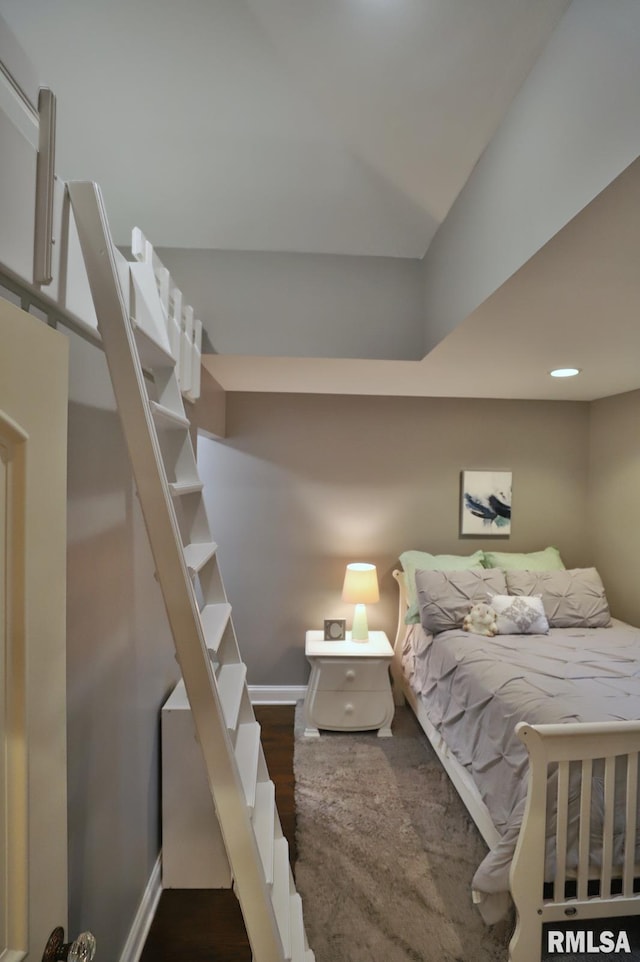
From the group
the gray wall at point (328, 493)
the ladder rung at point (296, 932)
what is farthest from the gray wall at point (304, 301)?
the ladder rung at point (296, 932)

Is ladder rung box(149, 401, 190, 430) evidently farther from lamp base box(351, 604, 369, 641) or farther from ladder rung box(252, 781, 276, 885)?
lamp base box(351, 604, 369, 641)

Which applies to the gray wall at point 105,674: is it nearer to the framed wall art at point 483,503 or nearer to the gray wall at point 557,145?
the gray wall at point 557,145

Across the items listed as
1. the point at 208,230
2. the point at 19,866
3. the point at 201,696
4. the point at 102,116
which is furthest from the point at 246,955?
the point at 102,116

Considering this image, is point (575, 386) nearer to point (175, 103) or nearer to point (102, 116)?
point (175, 103)

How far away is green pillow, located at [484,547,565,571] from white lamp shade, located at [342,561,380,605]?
2.65ft

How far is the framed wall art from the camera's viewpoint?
3492 mm

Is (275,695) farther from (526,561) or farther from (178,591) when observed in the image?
(178,591)

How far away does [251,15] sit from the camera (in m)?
1.53

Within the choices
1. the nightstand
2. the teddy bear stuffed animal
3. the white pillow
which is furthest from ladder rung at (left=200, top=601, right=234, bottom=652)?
the white pillow

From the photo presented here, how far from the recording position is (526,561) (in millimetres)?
3336

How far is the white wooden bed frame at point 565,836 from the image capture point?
4.93 feet

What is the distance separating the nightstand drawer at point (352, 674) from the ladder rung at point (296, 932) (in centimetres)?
164

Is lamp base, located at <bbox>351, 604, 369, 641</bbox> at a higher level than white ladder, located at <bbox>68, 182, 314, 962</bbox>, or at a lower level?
lower

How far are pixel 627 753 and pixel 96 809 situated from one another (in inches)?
63.3
